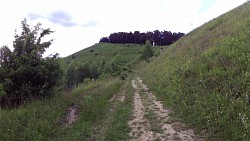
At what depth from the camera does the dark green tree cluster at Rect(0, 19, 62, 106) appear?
14000 millimetres

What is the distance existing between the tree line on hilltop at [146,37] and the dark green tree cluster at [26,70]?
468ft

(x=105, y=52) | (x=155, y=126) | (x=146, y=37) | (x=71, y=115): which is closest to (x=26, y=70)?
(x=71, y=115)

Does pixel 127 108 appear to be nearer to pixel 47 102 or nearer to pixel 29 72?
pixel 47 102

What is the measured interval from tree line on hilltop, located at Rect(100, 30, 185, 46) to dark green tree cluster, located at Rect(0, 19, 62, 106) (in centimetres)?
14259

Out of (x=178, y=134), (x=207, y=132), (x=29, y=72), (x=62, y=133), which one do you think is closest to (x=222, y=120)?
(x=207, y=132)

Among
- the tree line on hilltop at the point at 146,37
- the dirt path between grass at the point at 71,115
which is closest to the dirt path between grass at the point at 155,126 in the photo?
the dirt path between grass at the point at 71,115

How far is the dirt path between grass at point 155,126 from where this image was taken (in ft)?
33.3

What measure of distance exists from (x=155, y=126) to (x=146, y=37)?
528ft

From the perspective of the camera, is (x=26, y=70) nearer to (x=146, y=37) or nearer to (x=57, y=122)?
(x=57, y=122)

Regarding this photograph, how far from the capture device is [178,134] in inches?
408

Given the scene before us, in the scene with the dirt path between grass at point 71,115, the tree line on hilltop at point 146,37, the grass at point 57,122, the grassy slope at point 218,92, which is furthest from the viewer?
the tree line on hilltop at point 146,37

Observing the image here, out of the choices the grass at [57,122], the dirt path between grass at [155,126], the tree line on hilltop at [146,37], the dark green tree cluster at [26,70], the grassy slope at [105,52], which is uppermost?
the tree line on hilltop at [146,37]

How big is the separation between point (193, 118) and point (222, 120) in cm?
161

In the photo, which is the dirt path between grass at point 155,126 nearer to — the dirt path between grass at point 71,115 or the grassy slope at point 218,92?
the grassy slope at point 218,92
